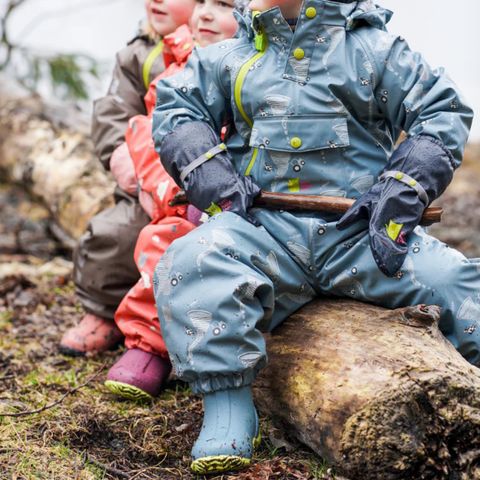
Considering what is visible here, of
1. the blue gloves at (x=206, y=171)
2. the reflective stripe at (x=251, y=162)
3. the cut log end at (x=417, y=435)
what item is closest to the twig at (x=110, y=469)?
the cut log end at (x=417, y=435)

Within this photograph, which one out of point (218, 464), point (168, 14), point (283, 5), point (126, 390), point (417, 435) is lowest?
point (126, 390)

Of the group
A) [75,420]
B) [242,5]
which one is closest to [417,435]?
[75,420]

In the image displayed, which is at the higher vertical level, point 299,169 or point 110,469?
point 299,169

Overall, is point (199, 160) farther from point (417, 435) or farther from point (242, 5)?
point (417, 435)

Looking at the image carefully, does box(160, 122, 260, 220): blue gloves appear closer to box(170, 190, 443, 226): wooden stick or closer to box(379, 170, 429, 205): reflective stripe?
box(170, 190, 443, 226): wooden stick

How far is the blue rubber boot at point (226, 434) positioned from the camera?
2.69 m

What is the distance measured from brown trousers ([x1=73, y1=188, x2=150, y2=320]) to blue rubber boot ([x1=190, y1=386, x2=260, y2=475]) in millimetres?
1404

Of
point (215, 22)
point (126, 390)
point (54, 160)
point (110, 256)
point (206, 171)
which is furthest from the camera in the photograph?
point (54, 160)

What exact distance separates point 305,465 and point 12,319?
2.54 metres

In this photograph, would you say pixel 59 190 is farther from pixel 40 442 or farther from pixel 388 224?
pixel 388 224

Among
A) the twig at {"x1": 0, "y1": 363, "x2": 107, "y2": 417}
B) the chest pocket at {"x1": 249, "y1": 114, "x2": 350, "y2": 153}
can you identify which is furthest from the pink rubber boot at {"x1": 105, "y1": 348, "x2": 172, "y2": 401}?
the chest pocket at {"x1": 249, "y1": 114, "x2": 350, "y2": 153}

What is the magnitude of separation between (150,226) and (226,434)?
123 cm

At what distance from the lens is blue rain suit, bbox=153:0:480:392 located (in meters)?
2.78

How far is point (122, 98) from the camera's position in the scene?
428 cm
